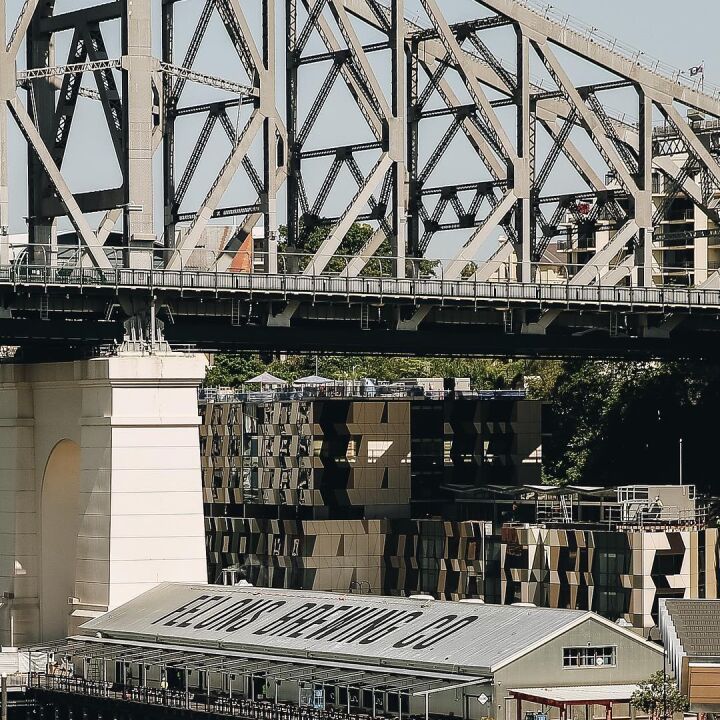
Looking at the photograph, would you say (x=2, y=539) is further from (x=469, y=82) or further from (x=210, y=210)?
(x=469, y=82)

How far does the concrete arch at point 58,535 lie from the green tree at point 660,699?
130 feet

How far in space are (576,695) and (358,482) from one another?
60011 millimetres

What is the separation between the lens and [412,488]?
156 m

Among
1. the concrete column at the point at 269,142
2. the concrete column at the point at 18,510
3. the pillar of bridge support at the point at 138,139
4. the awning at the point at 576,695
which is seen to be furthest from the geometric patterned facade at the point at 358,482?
the awning at the point at 576,695

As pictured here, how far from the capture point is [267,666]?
103 meters

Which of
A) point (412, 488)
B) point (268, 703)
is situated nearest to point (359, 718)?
point (268, 703)

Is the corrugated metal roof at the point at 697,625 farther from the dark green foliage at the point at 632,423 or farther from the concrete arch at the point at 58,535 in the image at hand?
the dark green foliage at the point at 632,423

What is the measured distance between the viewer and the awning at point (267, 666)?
314 ft

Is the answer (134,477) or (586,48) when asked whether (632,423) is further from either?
(134,477)

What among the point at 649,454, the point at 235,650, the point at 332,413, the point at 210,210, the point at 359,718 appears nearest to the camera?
the point at 359,718

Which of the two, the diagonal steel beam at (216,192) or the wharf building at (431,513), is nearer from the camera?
the diagonal steel beam at (216,192)

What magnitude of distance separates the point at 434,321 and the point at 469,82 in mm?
14608

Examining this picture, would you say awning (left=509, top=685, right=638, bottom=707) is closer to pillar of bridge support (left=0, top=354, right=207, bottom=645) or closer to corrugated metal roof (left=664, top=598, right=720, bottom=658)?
corrugated metal roof (left=664, top=598, right=720, bottom=658)

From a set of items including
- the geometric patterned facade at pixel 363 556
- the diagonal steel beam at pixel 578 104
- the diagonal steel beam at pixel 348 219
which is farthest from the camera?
the geometric patterned facade at pixel 363 556
